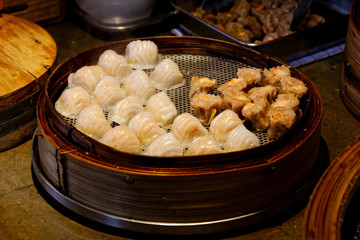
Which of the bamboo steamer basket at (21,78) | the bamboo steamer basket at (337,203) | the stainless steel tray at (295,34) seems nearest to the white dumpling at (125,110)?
the bamboo steamer basket at (21,78)

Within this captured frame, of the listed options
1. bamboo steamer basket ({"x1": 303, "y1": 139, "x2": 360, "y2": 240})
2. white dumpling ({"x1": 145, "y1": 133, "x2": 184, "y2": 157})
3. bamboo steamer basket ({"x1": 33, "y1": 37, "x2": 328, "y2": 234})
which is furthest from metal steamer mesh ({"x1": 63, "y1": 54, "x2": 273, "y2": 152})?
bamboo steamer basket ({"x1": 303, "y1": 139, "x2": 360, "y2": 240})

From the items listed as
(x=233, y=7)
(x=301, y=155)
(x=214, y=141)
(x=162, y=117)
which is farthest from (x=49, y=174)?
(x=233, y=7)

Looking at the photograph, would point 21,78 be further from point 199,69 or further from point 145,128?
point 199,69

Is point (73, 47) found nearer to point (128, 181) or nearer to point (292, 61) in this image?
point (292, 61)

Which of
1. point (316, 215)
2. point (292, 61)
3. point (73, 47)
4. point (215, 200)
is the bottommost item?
point (73, 47)

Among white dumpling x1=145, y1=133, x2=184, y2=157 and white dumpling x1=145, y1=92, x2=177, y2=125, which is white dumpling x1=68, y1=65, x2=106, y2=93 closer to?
white dumpling x1=145, y1=92, x2=177, y2=125
